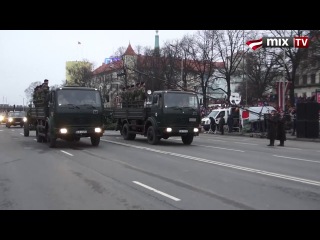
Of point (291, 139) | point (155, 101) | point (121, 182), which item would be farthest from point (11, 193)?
point (291, 139)

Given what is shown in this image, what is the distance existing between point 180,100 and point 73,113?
16.9 ft

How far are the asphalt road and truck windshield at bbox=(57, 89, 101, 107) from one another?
371cm

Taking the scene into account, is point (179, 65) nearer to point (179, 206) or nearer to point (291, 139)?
point (291, 139)

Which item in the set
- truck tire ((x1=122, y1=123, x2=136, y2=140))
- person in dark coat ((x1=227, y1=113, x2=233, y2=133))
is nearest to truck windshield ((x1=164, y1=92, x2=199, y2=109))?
truck tire ((x1=122, y1=123, x2=136, y2=140))

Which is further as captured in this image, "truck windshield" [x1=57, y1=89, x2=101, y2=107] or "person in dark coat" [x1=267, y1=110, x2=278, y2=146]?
"person in dark coat" [x1=267, y1=110, x2=278, y2=146]

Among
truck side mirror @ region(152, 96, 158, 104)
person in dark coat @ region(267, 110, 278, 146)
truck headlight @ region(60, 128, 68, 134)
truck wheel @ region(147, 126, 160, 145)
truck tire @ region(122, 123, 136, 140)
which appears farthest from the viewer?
truck tire @ region(122, 123, 136, 140)

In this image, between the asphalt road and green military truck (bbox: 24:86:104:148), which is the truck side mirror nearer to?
green military truck (bbox: 24:86:104:148)

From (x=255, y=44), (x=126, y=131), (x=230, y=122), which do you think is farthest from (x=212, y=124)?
(x=126, y=131)

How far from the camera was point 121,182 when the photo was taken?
384 inches

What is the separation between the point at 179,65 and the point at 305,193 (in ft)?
192

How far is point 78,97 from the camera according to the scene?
18.7 metres

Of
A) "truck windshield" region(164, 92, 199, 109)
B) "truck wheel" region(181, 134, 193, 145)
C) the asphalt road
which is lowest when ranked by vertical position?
the asphalt road

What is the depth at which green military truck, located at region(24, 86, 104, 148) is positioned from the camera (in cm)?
1806

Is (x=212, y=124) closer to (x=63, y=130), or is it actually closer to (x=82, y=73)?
(x=63, y=130)
